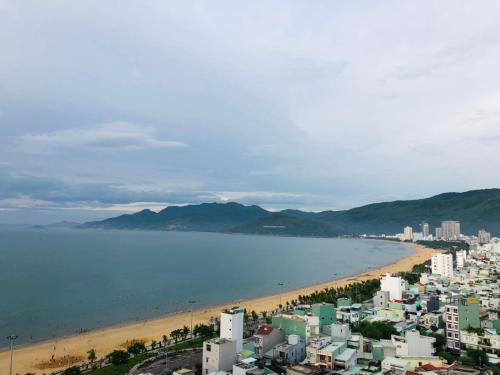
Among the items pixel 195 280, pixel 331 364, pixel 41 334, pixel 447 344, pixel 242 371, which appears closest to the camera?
pixel 242 371

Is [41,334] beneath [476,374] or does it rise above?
beneath

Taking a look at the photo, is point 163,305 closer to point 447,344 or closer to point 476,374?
point 447,344

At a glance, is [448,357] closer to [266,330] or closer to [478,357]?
[478,357]

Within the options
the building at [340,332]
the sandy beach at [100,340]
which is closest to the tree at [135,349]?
the sandy beach at [100,340]

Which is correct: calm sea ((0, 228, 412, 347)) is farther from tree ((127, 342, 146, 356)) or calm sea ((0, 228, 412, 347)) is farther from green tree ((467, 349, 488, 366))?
green tree ((467, 349, 488, 366))

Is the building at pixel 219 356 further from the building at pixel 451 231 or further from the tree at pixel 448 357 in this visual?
the building at pixel 451 231

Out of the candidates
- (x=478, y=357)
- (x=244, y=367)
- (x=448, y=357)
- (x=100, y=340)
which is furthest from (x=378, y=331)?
(x=100, y=340)

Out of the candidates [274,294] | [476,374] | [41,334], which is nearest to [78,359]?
[41,334]
